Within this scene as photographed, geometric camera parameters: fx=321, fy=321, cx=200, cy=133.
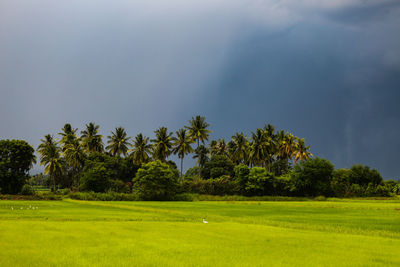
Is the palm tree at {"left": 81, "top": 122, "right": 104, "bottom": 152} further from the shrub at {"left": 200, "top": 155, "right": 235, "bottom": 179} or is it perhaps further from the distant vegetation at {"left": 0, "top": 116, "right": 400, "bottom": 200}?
the shrub at {"left": 200, "top": 155, "right": 235, "bottom": 179}

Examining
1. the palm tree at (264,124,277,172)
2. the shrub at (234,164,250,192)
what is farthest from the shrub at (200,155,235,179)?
the shrub at (234,164,250,192)

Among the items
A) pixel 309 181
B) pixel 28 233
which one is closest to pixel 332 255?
pixel 28 233

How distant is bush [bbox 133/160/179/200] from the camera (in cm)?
5981

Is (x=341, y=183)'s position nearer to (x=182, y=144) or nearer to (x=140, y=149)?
(x=182, y=144)

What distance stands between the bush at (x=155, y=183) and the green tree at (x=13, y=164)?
23.6 m

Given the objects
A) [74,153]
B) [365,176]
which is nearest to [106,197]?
[74,153]

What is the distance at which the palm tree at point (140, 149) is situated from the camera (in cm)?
8119

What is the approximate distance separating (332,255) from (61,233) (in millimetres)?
10698

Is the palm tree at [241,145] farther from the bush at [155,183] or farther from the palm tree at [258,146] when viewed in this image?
the bush at [155,183]

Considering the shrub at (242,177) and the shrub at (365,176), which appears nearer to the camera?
the shrub at (242,177)

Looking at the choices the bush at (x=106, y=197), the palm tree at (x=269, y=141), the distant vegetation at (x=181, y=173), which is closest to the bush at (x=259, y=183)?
the distant vegetation at (x=181, y=173)

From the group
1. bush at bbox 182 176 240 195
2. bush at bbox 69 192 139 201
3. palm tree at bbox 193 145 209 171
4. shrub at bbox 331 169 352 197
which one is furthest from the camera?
palm tree at bbox 193 145 209 171

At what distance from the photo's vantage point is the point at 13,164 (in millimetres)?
63094

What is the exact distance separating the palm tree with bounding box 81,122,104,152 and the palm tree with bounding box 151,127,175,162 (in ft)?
61.6
